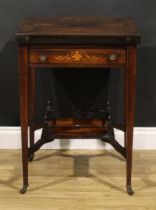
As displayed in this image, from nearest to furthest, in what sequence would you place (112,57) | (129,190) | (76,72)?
(112,57)
(129,190)
(76,72)

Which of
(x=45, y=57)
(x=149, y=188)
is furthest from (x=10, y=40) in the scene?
(x=149, y=188)

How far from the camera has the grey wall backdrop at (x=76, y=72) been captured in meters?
2.40

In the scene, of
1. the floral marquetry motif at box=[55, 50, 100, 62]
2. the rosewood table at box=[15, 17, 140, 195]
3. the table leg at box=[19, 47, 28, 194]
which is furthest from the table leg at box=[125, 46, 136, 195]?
the table leg at box=[19, 47, 28, 194]

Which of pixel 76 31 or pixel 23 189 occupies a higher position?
pixel 76 31

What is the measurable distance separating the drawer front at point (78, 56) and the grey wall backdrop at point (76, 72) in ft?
1.71

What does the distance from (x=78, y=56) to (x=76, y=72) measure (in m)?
0.53

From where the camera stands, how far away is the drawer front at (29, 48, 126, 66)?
6.39 feet

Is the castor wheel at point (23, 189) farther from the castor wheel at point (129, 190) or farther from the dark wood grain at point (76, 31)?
the dark wood grain at point (76, 31)

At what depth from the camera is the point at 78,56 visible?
6.41 ft

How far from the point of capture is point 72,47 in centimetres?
194

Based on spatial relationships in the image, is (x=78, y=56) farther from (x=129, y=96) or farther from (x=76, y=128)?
(x=76, y=128)

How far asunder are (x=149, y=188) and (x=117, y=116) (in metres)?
0.54

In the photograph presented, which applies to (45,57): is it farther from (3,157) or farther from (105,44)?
(3,157)

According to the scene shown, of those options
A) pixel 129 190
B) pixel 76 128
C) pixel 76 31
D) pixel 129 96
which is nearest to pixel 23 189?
pixel 76 128
